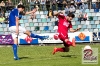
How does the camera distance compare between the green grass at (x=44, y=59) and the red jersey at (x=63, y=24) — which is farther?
the red jersey at (x=63, y=24)

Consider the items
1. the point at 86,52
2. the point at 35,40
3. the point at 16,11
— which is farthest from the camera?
the point at 35,40

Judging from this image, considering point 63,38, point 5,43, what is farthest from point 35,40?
point 63,38

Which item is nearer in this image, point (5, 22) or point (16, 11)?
point (16, 11)

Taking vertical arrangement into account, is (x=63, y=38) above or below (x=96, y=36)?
above

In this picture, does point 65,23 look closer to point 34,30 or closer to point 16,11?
point 16,11

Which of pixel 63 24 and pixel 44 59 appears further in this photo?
pixel 63 24

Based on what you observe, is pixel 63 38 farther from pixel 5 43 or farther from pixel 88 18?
pixel 88 18

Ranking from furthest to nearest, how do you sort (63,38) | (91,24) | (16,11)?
1. (91,24)
2. (63,38)
3. (16,11)

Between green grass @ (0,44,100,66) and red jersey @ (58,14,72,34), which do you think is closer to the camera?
green grass @ (0,44,100,66)

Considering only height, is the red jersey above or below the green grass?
above

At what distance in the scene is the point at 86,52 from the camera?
1062cm

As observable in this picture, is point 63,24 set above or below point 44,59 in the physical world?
above

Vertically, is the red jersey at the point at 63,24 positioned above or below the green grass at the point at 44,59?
above

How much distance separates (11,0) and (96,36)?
33.4 ft
